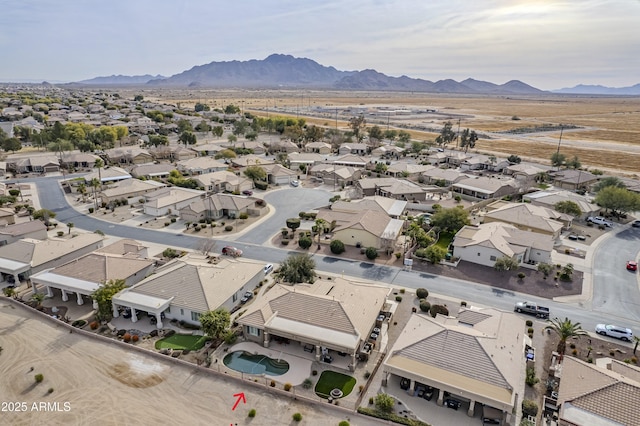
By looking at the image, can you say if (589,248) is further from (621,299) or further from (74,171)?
(74,171)

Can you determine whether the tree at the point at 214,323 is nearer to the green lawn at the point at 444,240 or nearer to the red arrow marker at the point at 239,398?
the red arrow marker at the point at 239,398

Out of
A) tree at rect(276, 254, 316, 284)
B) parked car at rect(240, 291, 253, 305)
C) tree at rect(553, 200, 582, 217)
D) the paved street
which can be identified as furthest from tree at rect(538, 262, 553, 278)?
parked car at rect(240, 291, 253, 305)

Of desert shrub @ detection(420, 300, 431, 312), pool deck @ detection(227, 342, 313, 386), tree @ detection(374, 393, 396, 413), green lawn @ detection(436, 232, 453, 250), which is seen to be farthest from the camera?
green lawn @ detection(436, 232, 453, 250)

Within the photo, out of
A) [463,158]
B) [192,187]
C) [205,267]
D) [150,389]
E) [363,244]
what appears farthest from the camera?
[463,158]

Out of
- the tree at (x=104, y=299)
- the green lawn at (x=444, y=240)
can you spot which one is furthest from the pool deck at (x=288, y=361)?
the green lawn at (x=444, y=240)

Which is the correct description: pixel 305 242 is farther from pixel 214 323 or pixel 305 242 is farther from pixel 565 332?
pixel 565 332

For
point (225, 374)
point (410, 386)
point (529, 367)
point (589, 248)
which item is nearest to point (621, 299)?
point (589, 248)

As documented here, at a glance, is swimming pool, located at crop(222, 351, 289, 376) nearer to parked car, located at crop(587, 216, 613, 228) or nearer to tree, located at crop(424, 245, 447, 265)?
tree, located at crop(424, 245, 447, 265)
